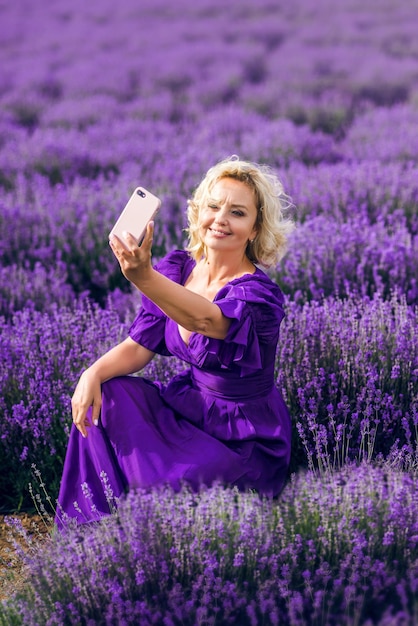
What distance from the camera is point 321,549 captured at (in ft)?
6.91

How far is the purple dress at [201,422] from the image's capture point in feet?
7.83

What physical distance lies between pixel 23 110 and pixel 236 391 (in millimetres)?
8814

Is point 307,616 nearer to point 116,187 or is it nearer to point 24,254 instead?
point 24,254

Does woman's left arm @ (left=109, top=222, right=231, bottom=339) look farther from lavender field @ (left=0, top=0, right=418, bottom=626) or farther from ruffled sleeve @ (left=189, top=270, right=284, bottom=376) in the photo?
lavender field @ (left=0, top=0, right=418, bottom=626)

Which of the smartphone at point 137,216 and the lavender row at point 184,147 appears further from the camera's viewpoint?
the lavender row at point 184,147

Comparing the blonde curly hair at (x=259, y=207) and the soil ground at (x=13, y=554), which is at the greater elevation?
the blonde curly hair at (x=259, y=207)

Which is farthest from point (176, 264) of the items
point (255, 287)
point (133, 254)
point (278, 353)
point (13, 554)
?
point (13, 554)

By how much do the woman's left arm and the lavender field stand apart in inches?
18.0

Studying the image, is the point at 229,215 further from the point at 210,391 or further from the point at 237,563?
the point at 237,563

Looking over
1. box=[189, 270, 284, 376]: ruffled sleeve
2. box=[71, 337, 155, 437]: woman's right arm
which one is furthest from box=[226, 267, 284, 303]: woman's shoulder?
box=[71, 337, 155, 437]: woman's right arm

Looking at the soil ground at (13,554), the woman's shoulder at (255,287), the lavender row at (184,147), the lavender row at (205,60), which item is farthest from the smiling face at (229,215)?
the lavender row at (205,60)

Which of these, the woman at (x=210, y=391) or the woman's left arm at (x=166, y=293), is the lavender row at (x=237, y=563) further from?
the woman's left arm at (x=166, y=293)

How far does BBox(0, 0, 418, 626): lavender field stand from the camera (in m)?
1.99

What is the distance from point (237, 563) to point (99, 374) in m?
0.81
